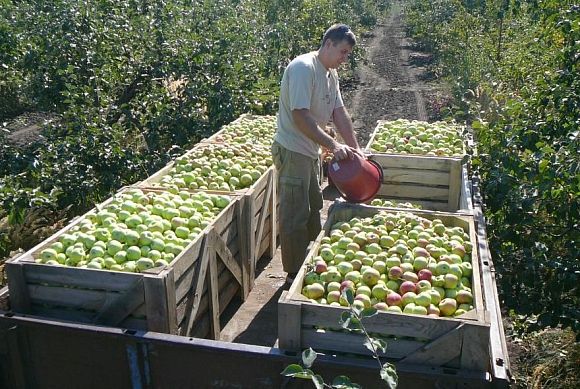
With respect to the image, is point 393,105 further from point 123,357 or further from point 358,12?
point 358,12

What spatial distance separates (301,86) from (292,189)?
3.03 feet

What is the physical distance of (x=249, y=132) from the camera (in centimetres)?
735

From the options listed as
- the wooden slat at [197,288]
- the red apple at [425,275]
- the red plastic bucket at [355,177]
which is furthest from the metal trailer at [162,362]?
the red plastic bucket at [355,177]

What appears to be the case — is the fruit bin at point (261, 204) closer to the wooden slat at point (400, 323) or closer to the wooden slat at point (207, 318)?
the wooden slat at point (207, 318)

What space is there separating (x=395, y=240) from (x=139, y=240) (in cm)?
172

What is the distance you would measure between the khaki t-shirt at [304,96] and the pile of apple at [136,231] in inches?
29.8

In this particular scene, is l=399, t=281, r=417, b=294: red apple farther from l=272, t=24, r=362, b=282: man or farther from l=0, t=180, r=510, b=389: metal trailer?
l=272, t=24, r=362, b=282: man

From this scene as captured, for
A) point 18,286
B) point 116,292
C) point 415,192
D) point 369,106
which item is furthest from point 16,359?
point 369,106

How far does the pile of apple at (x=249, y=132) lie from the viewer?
7070 millimetres

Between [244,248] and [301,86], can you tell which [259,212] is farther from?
[301,86]

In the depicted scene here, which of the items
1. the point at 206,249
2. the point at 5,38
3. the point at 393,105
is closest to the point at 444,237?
the point at 206,249

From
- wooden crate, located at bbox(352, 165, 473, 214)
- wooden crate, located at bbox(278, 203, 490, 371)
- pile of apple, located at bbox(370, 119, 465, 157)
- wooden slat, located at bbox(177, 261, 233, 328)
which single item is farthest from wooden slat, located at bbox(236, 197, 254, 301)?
pile of apple, located at bbox(370, 119, 465, 157)

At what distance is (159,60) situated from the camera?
870cm

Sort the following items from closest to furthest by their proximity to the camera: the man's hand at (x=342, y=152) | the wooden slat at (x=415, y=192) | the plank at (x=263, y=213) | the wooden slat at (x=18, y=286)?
the wooden slat at (x=18, y=286)
the man's hand at (x=342, y=152)
the plank at (x=263, y=213)
the wooden slat at (x=415, y=192)
